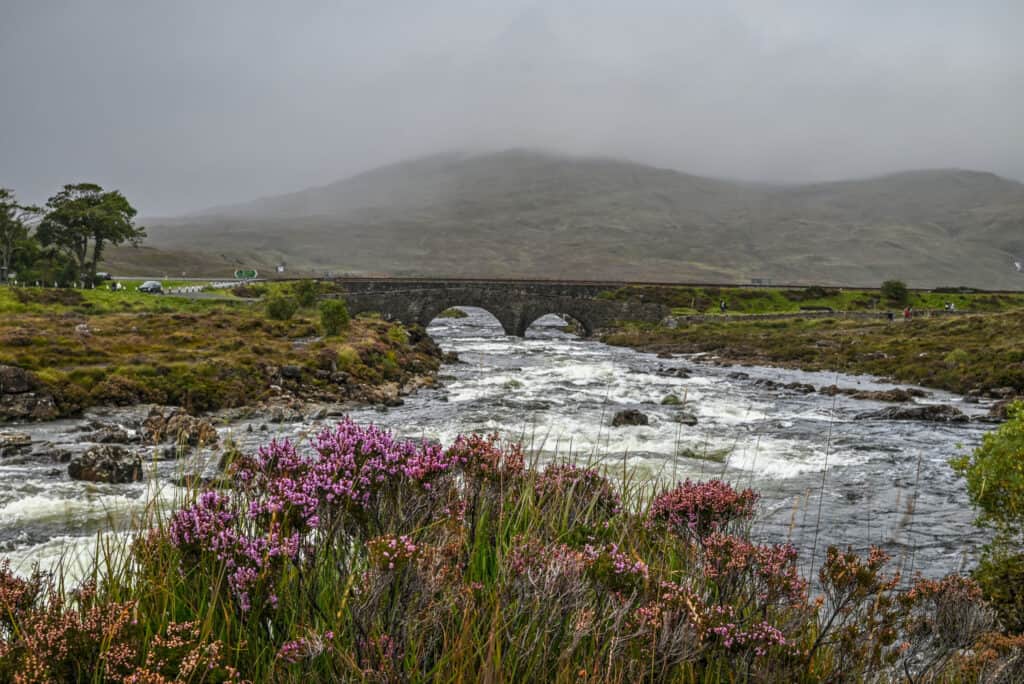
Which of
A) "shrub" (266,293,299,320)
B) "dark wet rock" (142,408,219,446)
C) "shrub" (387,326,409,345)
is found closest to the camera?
"dark wet rock" (142,408,219,446)

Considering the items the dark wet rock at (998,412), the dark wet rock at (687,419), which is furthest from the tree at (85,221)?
the dark wet rock at (998,412)

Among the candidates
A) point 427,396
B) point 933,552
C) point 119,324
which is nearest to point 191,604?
point 933,552

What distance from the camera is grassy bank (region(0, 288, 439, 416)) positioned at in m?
27.6

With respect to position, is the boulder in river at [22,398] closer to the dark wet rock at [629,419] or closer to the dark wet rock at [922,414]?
the dark wet rock at [629,419]

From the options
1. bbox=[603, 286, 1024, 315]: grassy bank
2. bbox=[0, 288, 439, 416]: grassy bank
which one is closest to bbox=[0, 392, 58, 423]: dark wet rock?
bbox=[0, 288, 439, 416]: grassy bank

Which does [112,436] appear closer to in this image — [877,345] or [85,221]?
[877,345]

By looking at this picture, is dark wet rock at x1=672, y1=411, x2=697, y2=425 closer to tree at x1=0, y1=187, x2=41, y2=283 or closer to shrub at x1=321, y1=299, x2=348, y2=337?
shrub at x1=321, y1=299, x2=348, y2=337

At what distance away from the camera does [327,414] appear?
86.9 feet

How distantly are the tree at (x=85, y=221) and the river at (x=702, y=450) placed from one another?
52.3m

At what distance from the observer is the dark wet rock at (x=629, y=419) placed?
25203 mm

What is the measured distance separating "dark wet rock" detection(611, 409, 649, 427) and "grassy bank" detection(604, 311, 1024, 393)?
74.8ft

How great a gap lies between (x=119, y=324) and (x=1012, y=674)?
159 ft

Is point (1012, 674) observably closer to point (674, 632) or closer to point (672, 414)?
point (674, 632)

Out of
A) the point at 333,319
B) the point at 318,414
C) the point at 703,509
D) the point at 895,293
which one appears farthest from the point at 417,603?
the point at 895,293
